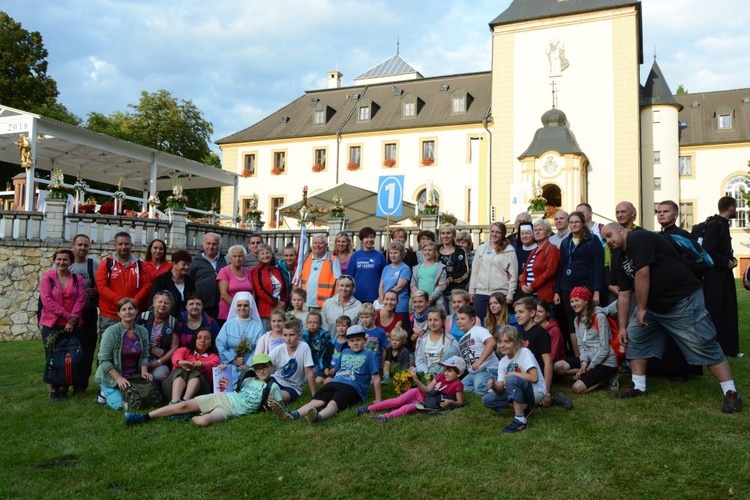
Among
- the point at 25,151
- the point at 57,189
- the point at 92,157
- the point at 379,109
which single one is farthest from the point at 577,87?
the point at 57,189

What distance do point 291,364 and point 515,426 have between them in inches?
104

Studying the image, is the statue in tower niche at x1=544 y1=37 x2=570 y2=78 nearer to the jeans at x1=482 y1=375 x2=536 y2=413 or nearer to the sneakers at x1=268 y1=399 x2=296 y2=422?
the jeans at x1=482 y1=375 x2=536 y2=413

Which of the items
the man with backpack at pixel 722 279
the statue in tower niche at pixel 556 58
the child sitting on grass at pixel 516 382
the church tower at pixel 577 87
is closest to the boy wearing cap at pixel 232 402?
the child sitting on grass at pixel 516 382

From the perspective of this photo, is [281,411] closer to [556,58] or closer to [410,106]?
[556,58]

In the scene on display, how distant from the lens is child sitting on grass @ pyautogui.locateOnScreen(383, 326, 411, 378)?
25.6 feet

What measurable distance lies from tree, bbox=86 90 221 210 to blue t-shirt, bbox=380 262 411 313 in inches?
1396

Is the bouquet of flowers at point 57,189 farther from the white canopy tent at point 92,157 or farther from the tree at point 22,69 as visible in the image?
the tree at point 22,69

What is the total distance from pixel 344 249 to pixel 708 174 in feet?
123

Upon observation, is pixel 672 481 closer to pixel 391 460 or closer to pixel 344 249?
pixel 391 460

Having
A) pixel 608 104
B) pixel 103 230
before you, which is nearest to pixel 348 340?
pixel 103 230

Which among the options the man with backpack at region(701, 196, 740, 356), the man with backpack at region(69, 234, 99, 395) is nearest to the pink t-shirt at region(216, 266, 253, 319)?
the man with backpack at region(69, 234, 99, 395)

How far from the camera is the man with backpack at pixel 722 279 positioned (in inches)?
319

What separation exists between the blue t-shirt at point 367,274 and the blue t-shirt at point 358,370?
2.12 m

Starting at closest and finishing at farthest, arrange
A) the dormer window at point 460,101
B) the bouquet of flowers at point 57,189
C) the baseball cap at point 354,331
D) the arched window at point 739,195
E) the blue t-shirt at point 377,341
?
the baseball cap at point 354,331 → the blue t-shirt at point 377,341 → the bouquet of flowers at point 57,189 → the arched window at point 739,195 → the dormer window at point 460,101
